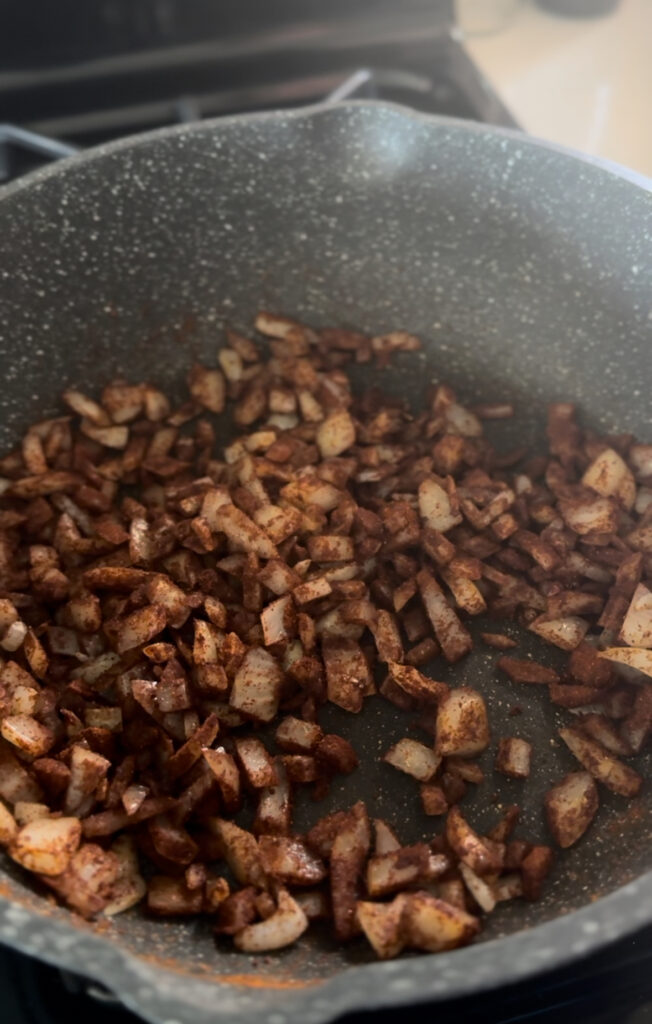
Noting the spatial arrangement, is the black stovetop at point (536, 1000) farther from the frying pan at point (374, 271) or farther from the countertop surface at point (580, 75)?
the countertop surface at point (580, 75)

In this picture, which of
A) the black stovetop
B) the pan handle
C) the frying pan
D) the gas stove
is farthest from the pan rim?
the black stovetop

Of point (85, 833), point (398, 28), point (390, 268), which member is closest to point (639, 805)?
point (85, 833)

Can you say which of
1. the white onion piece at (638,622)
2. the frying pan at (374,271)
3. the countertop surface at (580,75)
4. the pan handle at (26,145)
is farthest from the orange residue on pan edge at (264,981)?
the countertop surface at (580,75)

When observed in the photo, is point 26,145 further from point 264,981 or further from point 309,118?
point 264,981

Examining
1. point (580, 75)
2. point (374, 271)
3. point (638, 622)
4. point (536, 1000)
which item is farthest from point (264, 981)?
point (580, 75)

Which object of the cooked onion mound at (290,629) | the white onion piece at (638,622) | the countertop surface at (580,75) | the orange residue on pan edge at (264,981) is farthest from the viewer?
the countertop surface at (580,75)

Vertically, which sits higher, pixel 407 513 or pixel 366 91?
pixel 366 91

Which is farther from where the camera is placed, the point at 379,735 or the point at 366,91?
the point at 366,91

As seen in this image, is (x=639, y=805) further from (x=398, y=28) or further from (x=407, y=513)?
(x=398, y=28)
